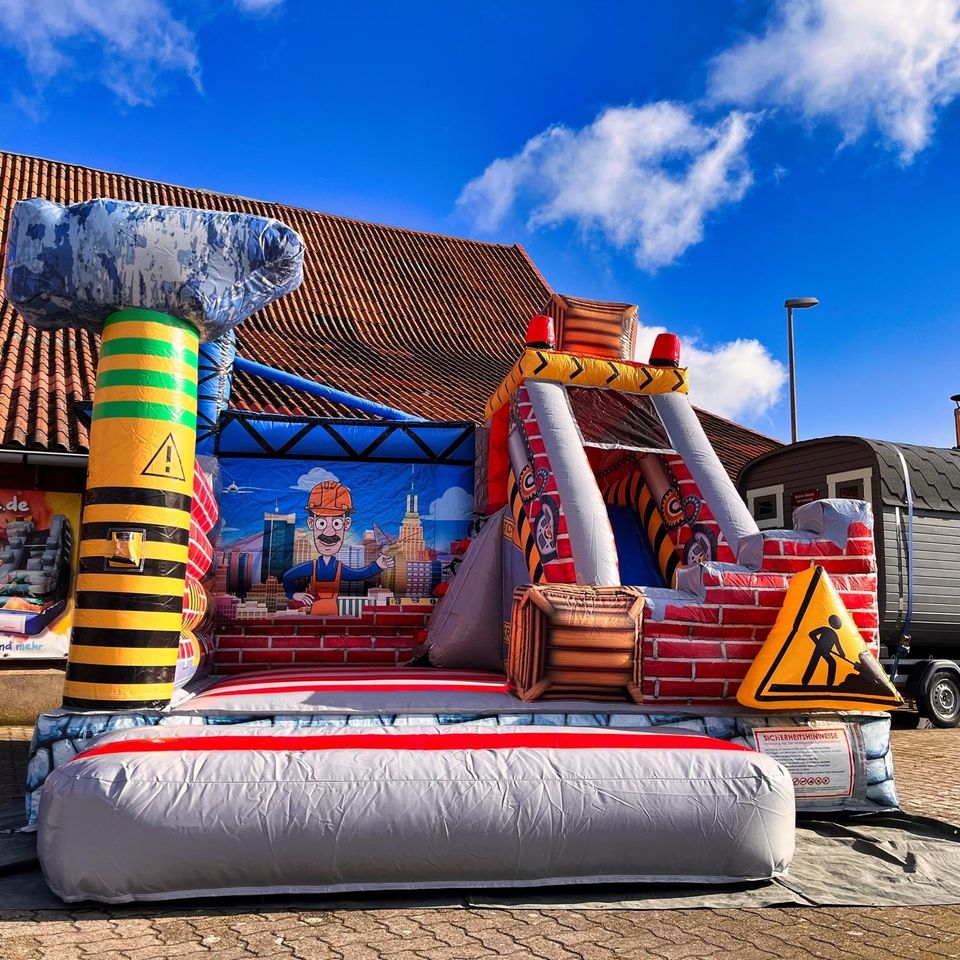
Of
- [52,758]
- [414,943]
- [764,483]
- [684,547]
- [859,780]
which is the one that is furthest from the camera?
[764,483]

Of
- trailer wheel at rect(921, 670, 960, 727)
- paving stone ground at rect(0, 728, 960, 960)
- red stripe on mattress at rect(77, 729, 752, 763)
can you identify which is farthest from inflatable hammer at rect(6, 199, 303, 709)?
trailer wheel at rect(921, 670, 960, 727)

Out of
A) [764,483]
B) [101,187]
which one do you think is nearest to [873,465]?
[764,483]

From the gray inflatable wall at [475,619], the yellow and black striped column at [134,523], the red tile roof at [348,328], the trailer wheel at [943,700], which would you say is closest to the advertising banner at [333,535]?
the gray inflatable wall at [475,619]

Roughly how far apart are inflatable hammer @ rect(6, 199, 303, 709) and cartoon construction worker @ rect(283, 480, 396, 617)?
1.51 metres

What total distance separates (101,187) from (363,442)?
8.14 meters

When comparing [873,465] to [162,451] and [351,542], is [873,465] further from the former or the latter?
[162,451]

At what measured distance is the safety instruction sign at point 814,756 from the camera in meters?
3.04

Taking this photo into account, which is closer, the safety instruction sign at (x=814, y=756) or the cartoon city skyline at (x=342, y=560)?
the safety instruction sign at (x=814, y=756)

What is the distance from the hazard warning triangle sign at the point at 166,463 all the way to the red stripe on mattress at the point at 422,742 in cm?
85

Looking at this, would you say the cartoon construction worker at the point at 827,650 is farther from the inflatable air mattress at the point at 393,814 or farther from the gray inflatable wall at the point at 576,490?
the gray inflatable wall at the point at 576,490

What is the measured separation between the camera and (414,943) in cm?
205

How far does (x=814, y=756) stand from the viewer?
10.0 feet

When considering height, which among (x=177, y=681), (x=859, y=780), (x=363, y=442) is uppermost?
(x=363, y=442)

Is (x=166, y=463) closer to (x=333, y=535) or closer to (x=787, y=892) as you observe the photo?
(x=333, y=535)
